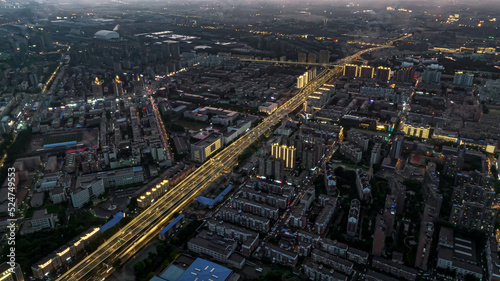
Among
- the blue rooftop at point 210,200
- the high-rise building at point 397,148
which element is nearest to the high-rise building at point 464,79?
the high-rise building at point 397,148

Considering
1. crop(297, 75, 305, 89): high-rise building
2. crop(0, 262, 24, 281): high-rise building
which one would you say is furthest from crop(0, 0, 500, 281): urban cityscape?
crop(297, 75, 305, 89): high-rise building

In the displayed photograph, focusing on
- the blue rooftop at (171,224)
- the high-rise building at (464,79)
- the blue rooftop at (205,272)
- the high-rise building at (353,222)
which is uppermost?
the high-rise building at (464,79)

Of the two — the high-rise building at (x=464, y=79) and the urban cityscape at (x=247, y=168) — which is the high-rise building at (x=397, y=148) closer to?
the urban cityscape at (x=247, y=168)

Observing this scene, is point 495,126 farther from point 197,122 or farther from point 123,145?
point 123,145

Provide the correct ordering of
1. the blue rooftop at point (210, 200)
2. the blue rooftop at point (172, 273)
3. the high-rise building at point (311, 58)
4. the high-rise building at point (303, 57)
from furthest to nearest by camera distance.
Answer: the high-rise building at point (303, 57) → the high-rise building at point (311, 58) → the blue rooftop at point (210, 200) → the blue rooftop at point (172, 273)

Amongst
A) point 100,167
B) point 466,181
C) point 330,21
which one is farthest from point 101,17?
point 466,181

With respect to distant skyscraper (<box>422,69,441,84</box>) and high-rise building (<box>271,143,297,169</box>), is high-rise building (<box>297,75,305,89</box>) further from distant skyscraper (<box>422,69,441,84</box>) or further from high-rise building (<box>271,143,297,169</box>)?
high-rise building (<box>271,143,297,169</box>)
